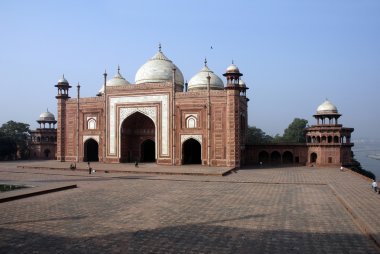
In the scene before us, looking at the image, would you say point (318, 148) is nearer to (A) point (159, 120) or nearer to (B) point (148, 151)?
(A) point (159, 120)

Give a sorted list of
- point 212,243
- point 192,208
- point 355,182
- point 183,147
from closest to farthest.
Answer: point 212,243
point 192,208
point 355,182
point 183,147

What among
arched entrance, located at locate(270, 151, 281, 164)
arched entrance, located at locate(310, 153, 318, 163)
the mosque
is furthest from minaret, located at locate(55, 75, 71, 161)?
arched entrance, located at locate(310, 153, 318, 163)

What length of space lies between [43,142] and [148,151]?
1355 centimetres

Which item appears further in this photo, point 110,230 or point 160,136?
point 160,136

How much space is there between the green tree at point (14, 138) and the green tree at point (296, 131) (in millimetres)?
29813

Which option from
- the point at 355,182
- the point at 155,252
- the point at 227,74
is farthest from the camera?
the point at 227,74

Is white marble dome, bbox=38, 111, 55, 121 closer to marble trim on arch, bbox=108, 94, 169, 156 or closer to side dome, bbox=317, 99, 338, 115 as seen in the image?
marble trim on arch, bbox=108, 94, 169, 156

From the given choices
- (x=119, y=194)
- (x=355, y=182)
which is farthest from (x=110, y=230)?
(x=355, y=182)

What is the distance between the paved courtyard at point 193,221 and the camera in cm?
632

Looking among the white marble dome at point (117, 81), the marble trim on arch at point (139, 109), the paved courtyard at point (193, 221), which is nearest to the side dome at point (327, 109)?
the marble trim on arch at point (139, 109)

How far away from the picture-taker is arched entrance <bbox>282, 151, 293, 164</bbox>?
2777cm

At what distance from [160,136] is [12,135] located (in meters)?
20.4

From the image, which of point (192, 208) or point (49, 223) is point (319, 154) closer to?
point (192, 208)

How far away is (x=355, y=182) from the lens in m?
15.6
